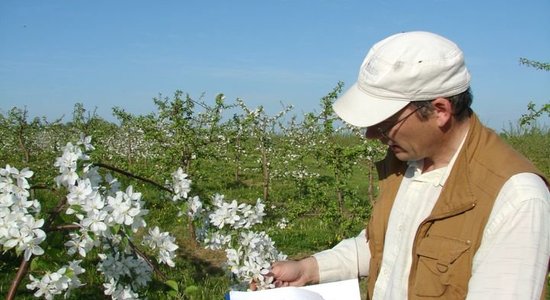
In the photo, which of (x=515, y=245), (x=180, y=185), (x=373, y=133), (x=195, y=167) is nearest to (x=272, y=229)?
(x=195, y=167)

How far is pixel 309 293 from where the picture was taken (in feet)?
6.40

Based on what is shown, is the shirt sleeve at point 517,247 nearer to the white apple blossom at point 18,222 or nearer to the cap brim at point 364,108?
the cap brim at point 364,108

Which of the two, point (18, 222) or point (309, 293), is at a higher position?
point (18, 222)

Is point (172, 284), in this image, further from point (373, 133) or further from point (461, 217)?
point (461, 217)

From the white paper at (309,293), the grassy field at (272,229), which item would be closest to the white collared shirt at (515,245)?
the white paper at (309,293)

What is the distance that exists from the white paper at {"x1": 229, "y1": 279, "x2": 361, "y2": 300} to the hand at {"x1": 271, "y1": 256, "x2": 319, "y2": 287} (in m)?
0.24

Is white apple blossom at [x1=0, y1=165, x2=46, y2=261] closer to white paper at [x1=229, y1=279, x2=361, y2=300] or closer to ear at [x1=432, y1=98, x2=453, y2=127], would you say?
white paper at [x1=229, y1=279, x2=361, y2=300]

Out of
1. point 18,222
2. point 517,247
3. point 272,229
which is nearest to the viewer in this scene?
point 517,247

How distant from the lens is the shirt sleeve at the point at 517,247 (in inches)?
57.6

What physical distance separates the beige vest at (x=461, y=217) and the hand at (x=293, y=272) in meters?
0.60

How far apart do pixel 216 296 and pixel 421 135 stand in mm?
3355

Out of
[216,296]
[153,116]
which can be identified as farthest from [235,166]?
[216,296]

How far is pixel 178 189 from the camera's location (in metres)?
2.23

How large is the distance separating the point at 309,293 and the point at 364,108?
0.70 meters
